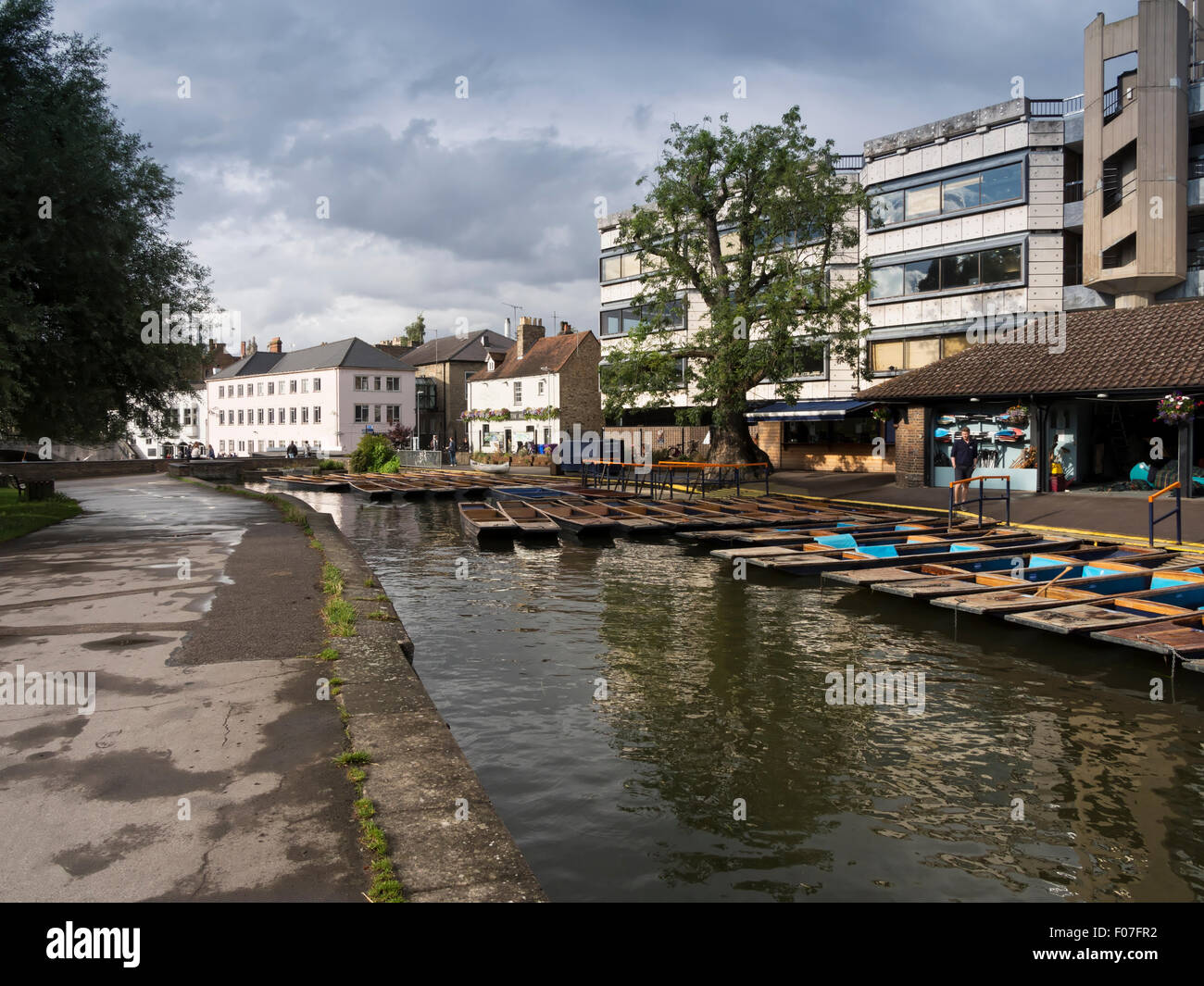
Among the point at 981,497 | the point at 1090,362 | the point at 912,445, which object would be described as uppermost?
the point at 1090,362

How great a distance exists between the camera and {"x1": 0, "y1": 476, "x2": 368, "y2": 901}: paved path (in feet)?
13.0

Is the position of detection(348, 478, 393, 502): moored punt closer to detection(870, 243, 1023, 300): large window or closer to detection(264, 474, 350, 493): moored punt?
detection(264, 474, 350, 493): moored punt

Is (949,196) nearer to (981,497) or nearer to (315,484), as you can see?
(981,497)

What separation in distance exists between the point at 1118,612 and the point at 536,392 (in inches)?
2070

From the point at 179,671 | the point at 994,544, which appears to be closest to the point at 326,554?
the point at 179,671

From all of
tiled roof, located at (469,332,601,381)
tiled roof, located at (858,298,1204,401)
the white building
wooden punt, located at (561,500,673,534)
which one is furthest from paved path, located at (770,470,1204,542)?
the white building

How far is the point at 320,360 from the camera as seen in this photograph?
7888 centimetres

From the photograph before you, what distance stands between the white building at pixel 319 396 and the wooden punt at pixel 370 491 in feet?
106

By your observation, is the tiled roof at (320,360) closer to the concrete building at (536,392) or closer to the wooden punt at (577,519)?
the concrete building at (536,392)

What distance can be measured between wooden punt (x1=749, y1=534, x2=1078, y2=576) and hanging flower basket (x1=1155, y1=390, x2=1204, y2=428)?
20.3ft

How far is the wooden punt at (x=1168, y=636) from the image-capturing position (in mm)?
8898

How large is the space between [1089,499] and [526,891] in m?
23.4

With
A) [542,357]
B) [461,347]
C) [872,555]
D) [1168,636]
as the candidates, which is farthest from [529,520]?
[461,347]

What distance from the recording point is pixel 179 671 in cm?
737
